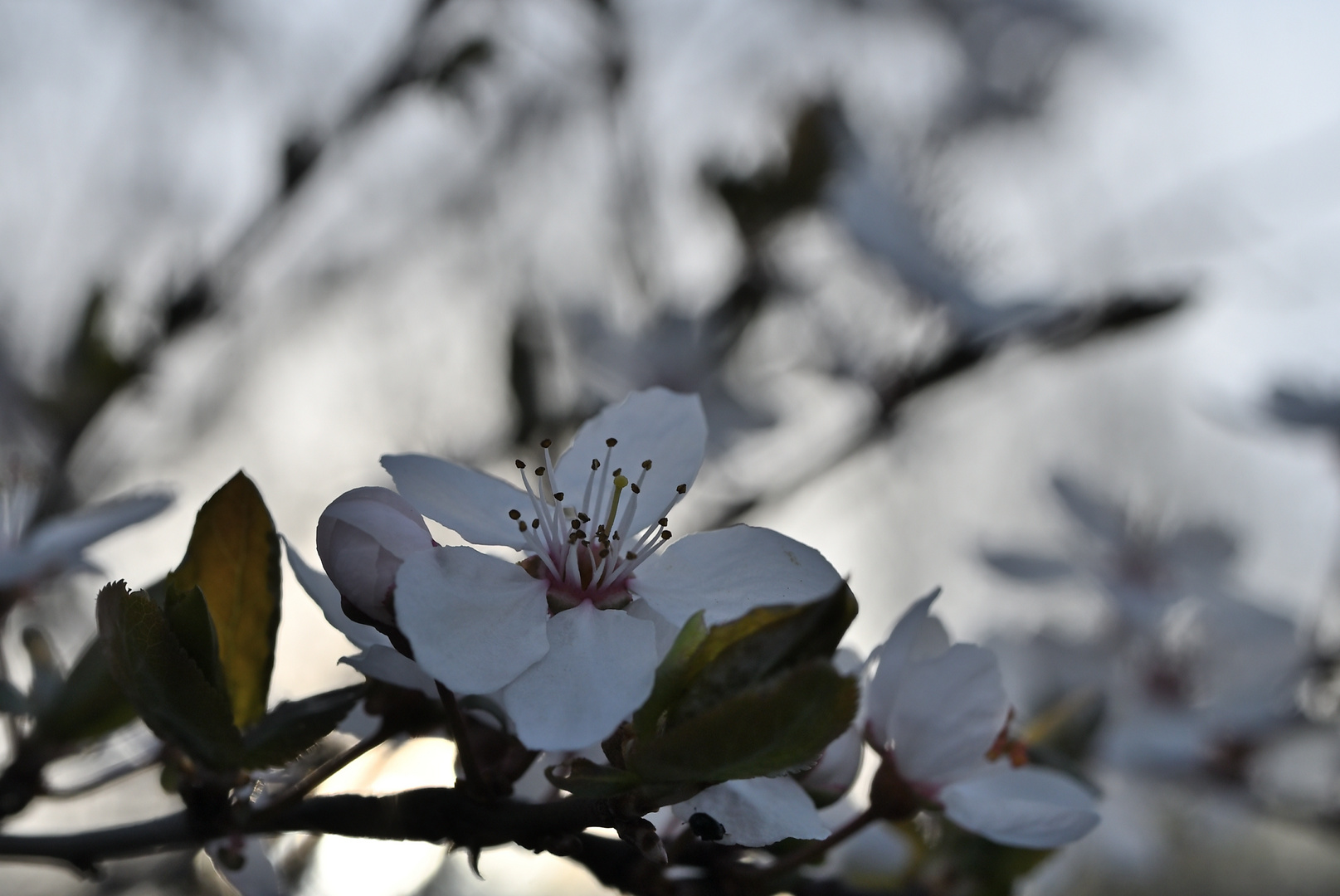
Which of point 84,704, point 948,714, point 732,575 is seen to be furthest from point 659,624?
point 84,704

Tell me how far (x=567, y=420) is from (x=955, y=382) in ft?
1.44

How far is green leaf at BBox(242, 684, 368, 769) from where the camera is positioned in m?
0.44

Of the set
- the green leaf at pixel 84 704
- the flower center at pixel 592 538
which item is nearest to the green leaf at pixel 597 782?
the flower center at pixel 592 538

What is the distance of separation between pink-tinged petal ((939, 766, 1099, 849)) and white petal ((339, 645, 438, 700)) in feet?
0.81

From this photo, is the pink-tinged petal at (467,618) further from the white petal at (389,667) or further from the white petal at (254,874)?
the white petal at (254,874)

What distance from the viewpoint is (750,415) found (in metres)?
1.44

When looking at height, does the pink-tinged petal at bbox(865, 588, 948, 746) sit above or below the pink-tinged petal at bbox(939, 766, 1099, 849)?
above

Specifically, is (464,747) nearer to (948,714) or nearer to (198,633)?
(198,633)

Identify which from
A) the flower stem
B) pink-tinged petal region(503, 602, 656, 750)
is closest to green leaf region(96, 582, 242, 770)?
pink-tinged petal region(503, 602, 656, 750)

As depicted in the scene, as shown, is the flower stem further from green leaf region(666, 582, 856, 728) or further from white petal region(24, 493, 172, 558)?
white petal region(24, 493, 172, 558)

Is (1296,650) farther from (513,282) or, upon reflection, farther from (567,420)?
(513,282)

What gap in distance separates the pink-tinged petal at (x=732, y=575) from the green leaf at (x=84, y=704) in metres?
0.25

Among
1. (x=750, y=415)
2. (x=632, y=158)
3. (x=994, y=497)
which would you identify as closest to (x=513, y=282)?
(x=632, y=158)

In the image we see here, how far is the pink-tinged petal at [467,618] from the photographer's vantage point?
0.41 m
